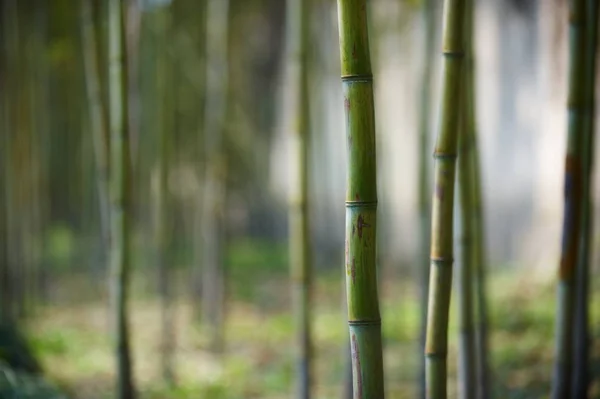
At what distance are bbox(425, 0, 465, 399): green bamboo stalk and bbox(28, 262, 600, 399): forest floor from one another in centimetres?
148

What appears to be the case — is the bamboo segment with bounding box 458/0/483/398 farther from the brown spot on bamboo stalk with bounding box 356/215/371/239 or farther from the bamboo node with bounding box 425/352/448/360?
A: the brown spot on bamboo stalk with bounding box 356/215/371/239

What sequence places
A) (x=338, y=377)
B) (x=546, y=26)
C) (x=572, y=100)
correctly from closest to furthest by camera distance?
(x=572, y=100), (x=338, y=377), (x=546, y=26)

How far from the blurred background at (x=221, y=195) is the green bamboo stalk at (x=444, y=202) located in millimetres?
1726

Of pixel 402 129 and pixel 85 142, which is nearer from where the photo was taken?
pixel 85 142

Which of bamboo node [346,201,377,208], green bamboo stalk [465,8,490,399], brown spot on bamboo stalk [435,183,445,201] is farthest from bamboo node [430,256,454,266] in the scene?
green bamboo stalk [465,8,490,399]

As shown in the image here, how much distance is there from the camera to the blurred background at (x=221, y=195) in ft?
14.8

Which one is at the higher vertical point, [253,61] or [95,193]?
[253,61]

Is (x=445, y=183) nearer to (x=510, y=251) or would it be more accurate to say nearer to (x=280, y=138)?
(x=510, y=251)

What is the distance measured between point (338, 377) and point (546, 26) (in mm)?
3748

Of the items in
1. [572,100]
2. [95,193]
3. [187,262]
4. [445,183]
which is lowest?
[187,262]

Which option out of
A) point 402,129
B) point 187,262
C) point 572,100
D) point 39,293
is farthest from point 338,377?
point 402,129

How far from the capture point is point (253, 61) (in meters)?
11.5

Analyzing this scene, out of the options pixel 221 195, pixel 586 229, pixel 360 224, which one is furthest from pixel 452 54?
→ pixel 221 195

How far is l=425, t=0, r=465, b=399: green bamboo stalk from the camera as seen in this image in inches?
66.6
